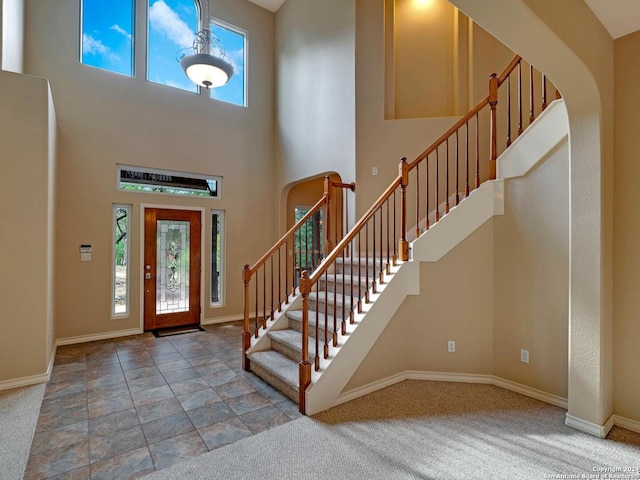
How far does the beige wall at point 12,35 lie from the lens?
10.7 ft

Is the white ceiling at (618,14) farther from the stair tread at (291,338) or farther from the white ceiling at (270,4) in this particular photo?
the white ceiling at (270,4)

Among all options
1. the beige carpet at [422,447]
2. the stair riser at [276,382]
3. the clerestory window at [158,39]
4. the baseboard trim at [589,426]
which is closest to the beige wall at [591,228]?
the baseboard trim at [589,426]

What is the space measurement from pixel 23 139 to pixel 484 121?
212 inches

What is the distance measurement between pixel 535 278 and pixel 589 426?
1.17 meters

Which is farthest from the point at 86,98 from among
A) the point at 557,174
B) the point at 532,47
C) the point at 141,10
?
the point at 557,174

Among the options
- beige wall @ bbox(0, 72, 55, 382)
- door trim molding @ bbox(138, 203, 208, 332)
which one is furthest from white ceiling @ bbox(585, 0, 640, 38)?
door trim molding @ bbox(138, 203, 208, 332)

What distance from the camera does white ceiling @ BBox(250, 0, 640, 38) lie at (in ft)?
6.94

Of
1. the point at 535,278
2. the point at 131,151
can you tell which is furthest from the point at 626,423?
the point at 131,151

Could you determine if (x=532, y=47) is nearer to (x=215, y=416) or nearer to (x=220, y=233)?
(x=215, y=416)

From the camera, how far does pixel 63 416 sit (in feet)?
8.96

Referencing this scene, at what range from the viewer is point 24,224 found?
3.32m

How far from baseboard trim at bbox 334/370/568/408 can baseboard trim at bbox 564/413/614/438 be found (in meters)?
0.31

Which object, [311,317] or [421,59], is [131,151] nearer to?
[311,317]

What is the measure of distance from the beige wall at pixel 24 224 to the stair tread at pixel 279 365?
7.25 ft
